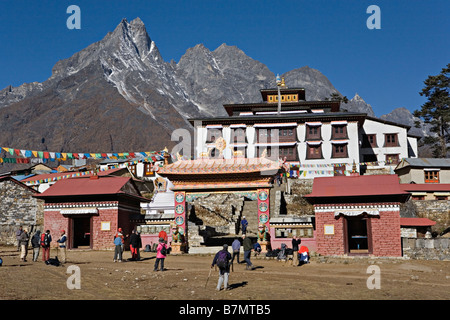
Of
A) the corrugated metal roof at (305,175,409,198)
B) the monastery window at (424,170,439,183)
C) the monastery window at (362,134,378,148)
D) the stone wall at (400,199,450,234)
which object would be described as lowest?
the stone wall at (400,199,450,234)

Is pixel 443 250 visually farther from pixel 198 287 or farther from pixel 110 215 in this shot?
pixel 110 215

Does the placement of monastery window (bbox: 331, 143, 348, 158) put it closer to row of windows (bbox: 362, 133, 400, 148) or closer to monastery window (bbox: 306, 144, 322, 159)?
monastery window (bbox: 306, 144, 322, 159)

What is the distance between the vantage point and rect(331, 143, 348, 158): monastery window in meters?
59.5

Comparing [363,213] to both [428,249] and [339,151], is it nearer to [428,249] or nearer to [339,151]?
[428,249]

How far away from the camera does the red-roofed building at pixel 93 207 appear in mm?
29312

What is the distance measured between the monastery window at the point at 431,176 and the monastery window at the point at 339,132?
1131cm

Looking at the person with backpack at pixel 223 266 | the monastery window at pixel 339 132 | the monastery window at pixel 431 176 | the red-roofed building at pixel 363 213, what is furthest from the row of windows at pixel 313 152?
the person with backpack at pixel 223 266

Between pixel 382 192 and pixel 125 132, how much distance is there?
170 metres

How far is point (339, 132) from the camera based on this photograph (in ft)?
197

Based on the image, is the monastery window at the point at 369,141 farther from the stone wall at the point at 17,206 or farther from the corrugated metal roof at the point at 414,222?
the stone wall at the point at 17,206

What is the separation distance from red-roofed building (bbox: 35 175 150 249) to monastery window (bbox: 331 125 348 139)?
115 ft

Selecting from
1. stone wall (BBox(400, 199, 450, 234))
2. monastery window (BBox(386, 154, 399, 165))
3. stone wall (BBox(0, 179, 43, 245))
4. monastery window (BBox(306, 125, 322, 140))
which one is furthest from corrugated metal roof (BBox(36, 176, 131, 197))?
monastery window (BBox(386, 154, 399, 165))

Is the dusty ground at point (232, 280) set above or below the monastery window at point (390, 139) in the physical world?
below

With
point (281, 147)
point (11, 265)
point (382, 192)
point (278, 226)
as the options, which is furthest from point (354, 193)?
point (281, 147)
